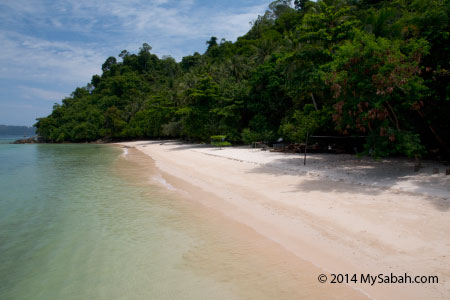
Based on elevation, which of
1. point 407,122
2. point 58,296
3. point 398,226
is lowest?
point 58,296

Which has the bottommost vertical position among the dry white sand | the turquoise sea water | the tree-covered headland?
the turquoise sea water

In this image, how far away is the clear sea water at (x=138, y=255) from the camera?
452 centimetres

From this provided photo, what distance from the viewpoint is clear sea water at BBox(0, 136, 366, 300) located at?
178 inches

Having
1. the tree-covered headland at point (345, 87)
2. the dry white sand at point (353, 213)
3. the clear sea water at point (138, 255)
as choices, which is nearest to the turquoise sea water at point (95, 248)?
the clear sea water at point (138, 255)

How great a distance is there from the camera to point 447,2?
33.2ft

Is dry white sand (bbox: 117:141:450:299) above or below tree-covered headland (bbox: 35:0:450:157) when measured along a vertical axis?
below

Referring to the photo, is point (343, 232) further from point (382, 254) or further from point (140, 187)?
point (140, 187)

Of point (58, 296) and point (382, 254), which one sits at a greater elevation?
point (382, 254)

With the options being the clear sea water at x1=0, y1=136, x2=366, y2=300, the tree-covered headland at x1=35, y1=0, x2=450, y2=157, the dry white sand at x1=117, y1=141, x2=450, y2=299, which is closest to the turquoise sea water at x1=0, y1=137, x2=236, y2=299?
the clear sea water at x1=0, y1=136, x2=366, y2=300

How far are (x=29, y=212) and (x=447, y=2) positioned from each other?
57.5 feet

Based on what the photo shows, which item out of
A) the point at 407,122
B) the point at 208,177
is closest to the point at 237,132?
the point at 208,177

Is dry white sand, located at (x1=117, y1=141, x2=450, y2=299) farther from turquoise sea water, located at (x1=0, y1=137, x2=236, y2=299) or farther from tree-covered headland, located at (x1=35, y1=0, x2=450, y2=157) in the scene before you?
turquoise sea water, located at (x1=0, y1=137, x2=236, y2=299)

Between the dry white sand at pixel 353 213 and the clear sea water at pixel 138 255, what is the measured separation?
2.22 ft

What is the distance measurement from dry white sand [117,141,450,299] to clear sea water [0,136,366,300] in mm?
676
